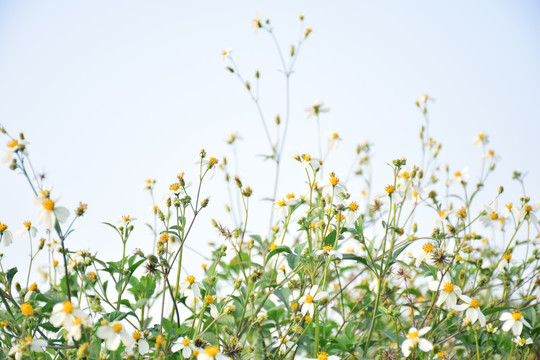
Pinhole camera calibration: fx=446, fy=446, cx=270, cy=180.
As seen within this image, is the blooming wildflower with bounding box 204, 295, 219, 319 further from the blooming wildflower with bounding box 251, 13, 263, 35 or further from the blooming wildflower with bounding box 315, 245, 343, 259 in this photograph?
the blooming wildflower with bounding box 251, 13, 263, 35

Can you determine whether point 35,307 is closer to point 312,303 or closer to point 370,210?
point 312,303

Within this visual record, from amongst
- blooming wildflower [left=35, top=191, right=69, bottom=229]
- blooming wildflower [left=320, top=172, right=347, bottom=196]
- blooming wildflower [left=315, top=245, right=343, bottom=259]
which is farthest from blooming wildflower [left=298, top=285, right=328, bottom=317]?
blooming wildflower [left=35, top=191, right=69, bottom=229]

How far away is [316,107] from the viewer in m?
2.73

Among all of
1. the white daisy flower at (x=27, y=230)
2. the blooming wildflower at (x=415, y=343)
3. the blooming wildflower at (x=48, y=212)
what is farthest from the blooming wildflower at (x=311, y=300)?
the white daisy flower at (x=27, y=230)

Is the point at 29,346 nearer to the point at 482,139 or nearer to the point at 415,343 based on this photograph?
the point at 415,343

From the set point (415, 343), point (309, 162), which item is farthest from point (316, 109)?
point (415, 343)

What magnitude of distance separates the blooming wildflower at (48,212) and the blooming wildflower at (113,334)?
0.30m

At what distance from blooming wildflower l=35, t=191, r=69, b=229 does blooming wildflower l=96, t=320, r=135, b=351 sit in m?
0.30

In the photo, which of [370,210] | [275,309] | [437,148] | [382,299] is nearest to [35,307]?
[275,309]

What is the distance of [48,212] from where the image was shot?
1.21 metres

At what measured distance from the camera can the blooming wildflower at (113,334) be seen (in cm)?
Result: 115

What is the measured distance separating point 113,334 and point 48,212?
1.22 feet

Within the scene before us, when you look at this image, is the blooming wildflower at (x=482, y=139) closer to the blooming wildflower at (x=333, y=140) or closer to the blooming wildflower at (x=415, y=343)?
the blooming wildflower at (x=333, y=140)

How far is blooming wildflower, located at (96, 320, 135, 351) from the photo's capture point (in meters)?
1.15
